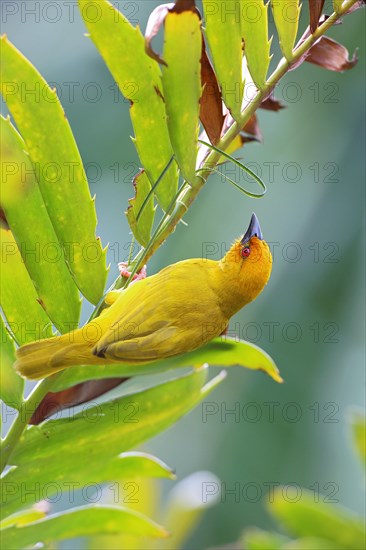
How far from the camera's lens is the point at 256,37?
1.23 meters

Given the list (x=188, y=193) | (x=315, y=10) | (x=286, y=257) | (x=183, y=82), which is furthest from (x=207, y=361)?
(x=286, y=257)

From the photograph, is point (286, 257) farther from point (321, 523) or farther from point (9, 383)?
point (9, 383)

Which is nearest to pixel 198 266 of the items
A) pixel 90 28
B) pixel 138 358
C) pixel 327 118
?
pixel 138 358

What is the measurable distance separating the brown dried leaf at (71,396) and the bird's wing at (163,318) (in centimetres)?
9

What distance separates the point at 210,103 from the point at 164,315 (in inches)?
23.4

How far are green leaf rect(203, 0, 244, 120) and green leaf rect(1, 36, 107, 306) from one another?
0.27m

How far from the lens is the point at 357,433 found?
1.54 meters

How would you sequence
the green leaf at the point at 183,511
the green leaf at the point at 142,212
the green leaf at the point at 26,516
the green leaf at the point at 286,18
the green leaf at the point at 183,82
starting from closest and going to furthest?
1. the green leaf at the point at 183,82
2. the green leaf at the point at 286,18
3. the green leaf at the point at 142,212
4. the green leaf at the point at 26,516
5. the green leaf at the point at 183,511

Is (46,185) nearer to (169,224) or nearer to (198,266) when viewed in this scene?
(169,224)

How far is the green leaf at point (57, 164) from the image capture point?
115 centimetres

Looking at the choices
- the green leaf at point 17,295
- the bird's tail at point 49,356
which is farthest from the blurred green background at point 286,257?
the green leaf at point 17,295

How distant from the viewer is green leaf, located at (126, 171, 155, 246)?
52.1 inches

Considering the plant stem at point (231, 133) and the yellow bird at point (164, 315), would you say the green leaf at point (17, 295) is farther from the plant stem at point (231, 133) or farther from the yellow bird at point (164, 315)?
the plant stem at point (231, 133)

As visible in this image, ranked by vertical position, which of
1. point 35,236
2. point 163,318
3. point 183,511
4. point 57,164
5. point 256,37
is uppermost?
point 256,37
